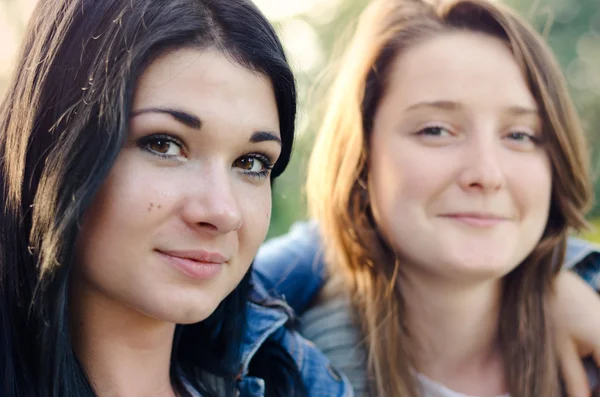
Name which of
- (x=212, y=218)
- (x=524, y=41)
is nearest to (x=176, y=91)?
(x=212, y=218)

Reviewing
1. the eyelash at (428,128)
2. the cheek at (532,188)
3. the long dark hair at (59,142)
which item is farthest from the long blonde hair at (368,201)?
the long dark hair at (59,142)

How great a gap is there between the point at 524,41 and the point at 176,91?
127 centimetres

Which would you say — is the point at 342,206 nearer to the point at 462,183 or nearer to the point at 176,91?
the point at 462,183

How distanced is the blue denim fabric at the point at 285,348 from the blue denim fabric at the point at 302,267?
220 millimetres

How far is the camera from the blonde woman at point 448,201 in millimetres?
2090

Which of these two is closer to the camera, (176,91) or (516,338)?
(176,91)

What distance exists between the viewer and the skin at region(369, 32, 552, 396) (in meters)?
2.07

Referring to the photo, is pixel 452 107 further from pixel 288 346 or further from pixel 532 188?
pixel 288 346

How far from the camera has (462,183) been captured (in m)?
2.07

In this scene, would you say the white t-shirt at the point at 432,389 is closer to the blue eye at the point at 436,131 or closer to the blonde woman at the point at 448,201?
the blonde woman at the point at 448,201

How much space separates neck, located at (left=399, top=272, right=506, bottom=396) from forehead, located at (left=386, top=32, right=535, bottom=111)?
616mm

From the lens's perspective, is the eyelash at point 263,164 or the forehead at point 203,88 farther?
the eyelash at point 263,164

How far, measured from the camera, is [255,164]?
175cm

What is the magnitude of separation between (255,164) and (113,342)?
57 centimetres
